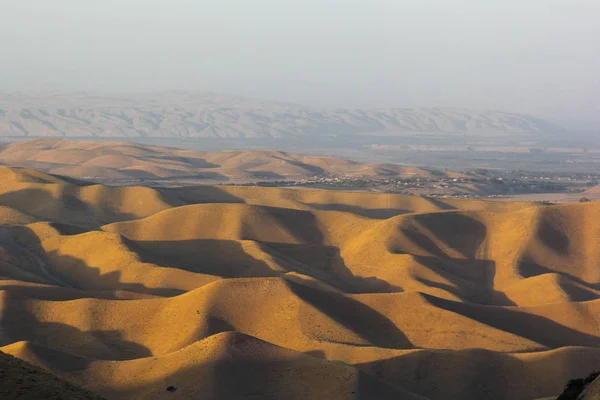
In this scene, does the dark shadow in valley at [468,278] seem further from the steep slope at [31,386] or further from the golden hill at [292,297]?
the steep slope at [31,386]

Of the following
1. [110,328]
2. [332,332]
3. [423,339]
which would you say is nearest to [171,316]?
[110,328]

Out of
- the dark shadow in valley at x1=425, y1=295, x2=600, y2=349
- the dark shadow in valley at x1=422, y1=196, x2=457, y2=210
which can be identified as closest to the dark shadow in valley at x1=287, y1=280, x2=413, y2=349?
the dark shadow in valley at x1=425, y1=295, x2=600, y2=349

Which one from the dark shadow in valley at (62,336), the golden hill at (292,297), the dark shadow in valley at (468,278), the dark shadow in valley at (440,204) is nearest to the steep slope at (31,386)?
the golden hill at (292,297)

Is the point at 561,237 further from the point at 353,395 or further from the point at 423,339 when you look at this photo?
the point at 353,395

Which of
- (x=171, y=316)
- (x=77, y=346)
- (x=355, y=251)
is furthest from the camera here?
(x=355, y=251)

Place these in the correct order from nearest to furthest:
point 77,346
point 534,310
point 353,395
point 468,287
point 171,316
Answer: point 353,395, point 77,346, point 171,316, point 534,310, point 468,287

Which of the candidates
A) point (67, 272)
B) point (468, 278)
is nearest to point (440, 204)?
point (468, 278)

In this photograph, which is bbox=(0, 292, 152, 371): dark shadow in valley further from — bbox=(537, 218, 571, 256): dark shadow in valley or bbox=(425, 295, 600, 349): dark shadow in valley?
bbox=(537, 218, 571, 256): dark shadow in valley

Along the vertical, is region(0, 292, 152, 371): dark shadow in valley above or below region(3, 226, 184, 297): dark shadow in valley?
above

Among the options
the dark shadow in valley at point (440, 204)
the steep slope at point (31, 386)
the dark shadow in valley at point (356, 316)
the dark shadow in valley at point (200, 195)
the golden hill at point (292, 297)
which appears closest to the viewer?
the steep slope at point (31, 386)
